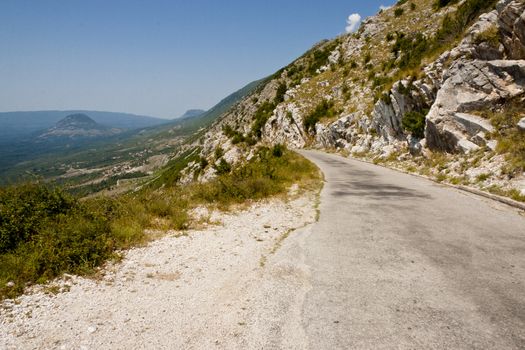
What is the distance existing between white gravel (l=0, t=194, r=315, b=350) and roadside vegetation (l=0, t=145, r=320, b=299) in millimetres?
527

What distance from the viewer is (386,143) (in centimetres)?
2753

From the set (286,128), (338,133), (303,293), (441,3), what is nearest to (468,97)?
(303,293)

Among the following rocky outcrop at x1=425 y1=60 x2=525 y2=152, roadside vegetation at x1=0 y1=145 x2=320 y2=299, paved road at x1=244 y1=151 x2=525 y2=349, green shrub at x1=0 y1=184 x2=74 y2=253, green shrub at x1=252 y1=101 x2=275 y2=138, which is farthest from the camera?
green shrub at x1=252 y1=101 x2=275 y2=138

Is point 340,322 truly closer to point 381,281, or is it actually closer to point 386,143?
point 381,281

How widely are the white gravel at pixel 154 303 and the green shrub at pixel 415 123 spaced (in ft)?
58.4

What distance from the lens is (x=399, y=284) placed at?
5.56 m

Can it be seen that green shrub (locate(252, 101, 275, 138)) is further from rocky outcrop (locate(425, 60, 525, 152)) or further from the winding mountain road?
the winding mountain road

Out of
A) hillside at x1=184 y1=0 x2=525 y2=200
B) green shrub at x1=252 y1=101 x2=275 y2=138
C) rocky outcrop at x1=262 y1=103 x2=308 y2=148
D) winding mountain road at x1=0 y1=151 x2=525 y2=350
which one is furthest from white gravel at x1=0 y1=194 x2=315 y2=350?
green shrub at x1=252 y1=101 x2=275 y2=138

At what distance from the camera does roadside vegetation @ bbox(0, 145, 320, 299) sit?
627 cm

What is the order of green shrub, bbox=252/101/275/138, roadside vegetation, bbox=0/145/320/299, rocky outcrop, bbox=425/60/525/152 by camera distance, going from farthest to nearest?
green shrub, bbox=252/101/275/138 → rocky outcrop, bbox=425/60/525/152 → roadside vegetation, bbox=0/145/320/299

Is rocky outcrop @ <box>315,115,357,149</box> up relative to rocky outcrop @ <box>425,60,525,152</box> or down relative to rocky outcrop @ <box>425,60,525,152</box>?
down

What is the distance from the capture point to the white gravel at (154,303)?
4.34 metres

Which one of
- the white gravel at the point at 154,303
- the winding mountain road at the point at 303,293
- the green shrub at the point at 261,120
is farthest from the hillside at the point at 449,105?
the green shrub at the point at 261,120

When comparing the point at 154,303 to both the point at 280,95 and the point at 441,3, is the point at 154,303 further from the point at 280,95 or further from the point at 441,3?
the point at 280,95
